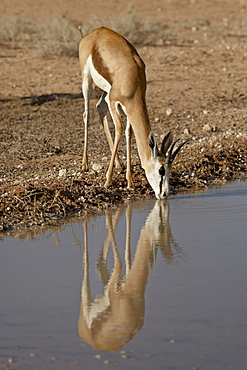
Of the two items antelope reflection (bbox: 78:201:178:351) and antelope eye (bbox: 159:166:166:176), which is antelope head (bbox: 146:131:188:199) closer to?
antelope eye (bbox: 159:166:166:176)

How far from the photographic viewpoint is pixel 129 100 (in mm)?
7203

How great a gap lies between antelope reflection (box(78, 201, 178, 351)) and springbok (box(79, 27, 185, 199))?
96 cm

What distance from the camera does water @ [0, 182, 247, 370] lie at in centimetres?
331

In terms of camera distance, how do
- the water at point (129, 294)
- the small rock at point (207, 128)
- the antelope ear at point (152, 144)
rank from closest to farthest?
the water at point (129, 294)
the antelope ear at point (152, 144)
the small rock at point (207, 128)

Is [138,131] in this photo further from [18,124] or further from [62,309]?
[18,124]

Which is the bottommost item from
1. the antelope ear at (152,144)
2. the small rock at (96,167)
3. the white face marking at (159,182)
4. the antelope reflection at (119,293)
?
the antelope reflection at (119,293)

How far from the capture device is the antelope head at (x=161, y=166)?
22.4 feet

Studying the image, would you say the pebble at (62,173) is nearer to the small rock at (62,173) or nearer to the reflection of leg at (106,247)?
the small rock at (62,173)

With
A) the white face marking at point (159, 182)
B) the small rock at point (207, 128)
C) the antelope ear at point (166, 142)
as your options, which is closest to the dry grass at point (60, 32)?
the small rock at point (207, 128)

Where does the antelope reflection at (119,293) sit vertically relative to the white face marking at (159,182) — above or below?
below

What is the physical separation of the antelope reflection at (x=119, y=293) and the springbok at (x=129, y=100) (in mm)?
963

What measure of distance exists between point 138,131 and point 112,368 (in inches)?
168

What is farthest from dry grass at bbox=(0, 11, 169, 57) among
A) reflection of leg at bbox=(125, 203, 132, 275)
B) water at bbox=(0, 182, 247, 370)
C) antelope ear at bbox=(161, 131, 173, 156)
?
water at bbox=(0, 182, 247, 370)

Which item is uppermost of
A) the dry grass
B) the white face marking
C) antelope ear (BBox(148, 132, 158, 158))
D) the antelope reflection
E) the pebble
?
the dry grass
